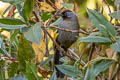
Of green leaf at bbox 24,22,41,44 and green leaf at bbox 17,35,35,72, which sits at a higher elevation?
green leaf at bbox 24,22,41,44

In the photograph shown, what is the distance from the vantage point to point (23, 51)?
1672 millimetres

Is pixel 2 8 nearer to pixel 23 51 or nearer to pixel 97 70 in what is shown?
pixel 23 51

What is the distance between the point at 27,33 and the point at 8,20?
0.15 m

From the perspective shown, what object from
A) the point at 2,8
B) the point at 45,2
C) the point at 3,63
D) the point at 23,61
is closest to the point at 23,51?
the point at 23,61

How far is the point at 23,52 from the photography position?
1.67 m

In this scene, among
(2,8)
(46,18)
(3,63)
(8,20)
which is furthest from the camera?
(2,8)

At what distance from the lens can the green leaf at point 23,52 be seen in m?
1.67

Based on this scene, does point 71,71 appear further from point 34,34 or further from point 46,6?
point 46,6

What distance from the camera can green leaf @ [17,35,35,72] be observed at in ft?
5.49

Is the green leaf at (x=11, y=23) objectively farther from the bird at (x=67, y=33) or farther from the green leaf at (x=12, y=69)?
the bird at (x=67, y=33)

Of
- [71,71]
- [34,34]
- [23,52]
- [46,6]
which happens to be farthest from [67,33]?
[34,34]

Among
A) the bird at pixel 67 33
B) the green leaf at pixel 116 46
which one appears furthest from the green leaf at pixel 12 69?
the bird at pixel 67 33

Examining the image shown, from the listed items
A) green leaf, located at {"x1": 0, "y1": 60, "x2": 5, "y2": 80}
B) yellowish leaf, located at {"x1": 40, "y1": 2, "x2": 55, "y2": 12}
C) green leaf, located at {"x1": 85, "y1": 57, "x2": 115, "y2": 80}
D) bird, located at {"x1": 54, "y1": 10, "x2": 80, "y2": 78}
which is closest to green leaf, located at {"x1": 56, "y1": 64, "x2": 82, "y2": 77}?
green leaf, located at {"x1": 85, "y1": 57, "x2": 115, "y2": 80}

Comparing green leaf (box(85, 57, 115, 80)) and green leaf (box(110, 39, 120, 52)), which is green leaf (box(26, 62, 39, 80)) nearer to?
green leaf (box(85, 57, 115, 80))
